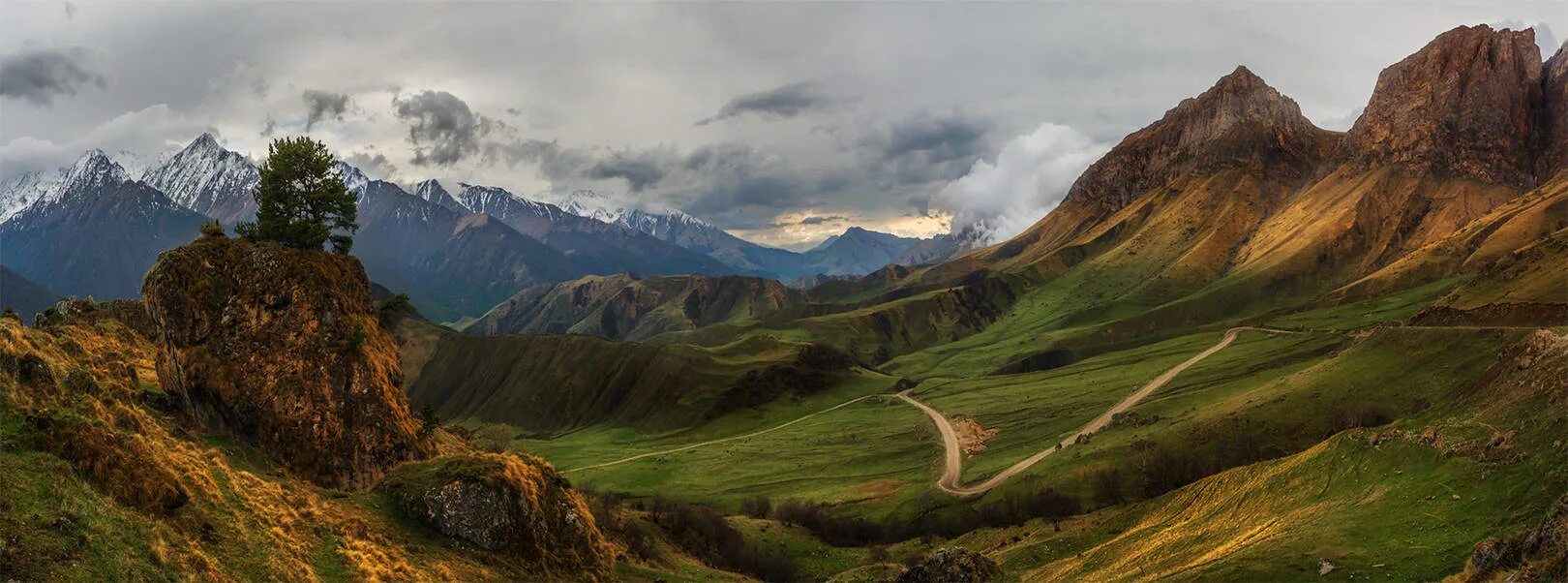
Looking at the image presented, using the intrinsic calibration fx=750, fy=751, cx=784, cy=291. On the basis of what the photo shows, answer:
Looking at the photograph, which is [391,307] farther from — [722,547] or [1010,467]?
[1010,467]

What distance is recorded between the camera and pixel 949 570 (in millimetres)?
66375

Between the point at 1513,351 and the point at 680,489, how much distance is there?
130301 mm

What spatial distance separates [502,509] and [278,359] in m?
20.2

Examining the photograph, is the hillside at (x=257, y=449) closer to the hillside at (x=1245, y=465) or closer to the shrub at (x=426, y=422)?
the shrub at (x=426, y=422)

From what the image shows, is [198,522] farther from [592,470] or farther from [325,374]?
[592,470]

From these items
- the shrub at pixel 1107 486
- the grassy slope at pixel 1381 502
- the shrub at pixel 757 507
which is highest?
the grassy slope at pixel 1381 502

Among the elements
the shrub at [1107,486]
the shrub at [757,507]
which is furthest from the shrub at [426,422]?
the shrub at [1107,486]

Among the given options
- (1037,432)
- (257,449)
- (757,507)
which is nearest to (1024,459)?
(1037,432)

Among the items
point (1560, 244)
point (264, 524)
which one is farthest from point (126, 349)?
point (1560, 244)

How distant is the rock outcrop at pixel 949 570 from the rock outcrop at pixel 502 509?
89.2ft

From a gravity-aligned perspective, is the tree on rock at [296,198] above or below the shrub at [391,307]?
above

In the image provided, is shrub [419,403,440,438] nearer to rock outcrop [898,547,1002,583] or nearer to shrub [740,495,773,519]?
rock outcrop [898,547,1002,583]

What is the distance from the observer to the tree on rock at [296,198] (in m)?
62.8

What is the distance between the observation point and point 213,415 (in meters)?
53.0
